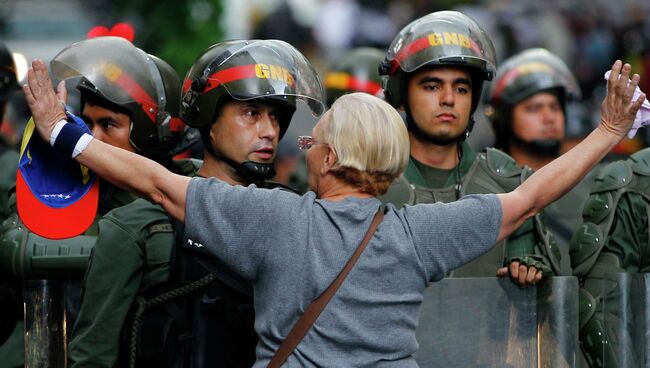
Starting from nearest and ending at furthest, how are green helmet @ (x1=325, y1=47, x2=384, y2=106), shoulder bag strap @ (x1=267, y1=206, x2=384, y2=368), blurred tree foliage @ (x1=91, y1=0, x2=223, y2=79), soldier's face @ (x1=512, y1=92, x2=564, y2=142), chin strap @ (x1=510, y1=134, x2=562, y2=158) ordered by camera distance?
shoulder bag strap @ (x1=267, y1=206, x2=384, y2=368), chin strap @ (x1=510, y1=134, x2=562, y2=158), soldier's face @ (x1=512, y1=92, x2=564, y2=142), green helmet @ (x1=325, y1=47, x2=384, y2=106), blurred tree foliage @ (x1=91, y1=0, x2=223, y2=79)

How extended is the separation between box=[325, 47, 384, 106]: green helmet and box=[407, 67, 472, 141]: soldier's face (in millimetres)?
3111

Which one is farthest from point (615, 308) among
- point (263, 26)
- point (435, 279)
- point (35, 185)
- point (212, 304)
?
point (263, 26)

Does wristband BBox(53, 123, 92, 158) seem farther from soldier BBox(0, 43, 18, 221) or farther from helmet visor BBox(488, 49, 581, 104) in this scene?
helmet visor BBox(488, 49, 581, 104)

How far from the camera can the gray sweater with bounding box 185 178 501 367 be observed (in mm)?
4309

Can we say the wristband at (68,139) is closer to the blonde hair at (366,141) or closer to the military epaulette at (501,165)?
the blonde hair at (366,141)

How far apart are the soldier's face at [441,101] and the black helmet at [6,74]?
2.81m

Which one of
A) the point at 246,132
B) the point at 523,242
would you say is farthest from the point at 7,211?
the point at 523,242

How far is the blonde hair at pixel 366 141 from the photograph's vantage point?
438 cm

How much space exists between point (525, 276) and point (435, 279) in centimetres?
81

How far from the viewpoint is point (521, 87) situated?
8836 millimetres

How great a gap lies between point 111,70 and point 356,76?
3.78 m

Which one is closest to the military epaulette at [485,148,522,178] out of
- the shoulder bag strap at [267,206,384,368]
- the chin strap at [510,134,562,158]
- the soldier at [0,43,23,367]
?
the shoulder bag strap at [267,206,384,368]

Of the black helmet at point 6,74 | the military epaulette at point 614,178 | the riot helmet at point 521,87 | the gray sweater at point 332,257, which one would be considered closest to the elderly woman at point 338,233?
the gray sweater at point 332,257

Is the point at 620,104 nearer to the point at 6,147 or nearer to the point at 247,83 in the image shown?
the point at 247,83
